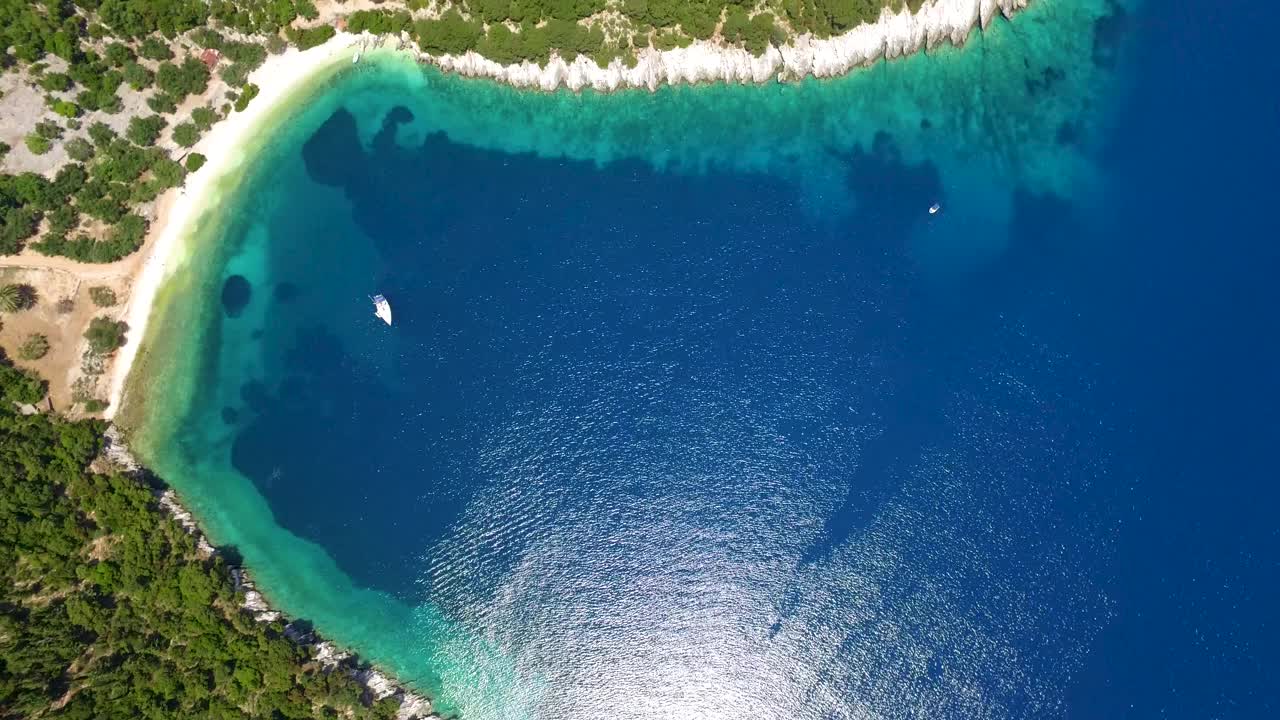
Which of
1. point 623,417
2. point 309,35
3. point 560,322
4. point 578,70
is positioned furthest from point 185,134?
point 623,417

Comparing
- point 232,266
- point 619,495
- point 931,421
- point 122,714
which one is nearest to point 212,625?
point 122,714

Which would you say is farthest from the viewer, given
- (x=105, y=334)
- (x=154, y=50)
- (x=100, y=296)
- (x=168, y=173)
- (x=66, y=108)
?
(x=168, y=173)

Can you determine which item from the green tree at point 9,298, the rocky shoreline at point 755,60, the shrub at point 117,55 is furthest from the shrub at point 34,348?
the rocky shoreline at point 755,60

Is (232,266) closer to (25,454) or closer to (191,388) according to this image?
(191,388)

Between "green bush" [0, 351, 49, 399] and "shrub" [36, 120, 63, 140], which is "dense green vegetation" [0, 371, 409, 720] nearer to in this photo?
"green bush" [0, 351, 49, 399]

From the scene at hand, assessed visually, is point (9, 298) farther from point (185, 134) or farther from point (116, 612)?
point (116, 612)

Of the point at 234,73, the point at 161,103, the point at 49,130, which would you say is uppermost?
the point at 234,73
